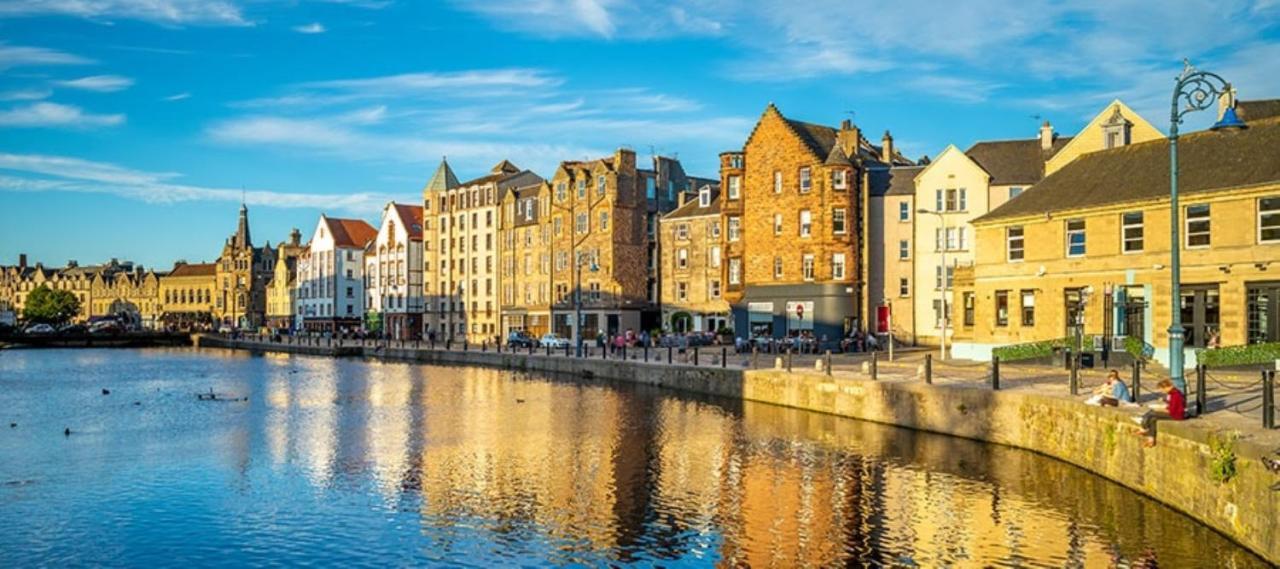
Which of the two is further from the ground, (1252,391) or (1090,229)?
(1090,229)

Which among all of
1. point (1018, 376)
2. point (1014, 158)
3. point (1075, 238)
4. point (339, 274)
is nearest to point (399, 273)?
point (339, 274)

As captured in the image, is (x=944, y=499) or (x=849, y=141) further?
(x=849, y=141)

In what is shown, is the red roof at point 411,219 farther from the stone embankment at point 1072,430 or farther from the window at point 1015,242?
the window at point 1015,242

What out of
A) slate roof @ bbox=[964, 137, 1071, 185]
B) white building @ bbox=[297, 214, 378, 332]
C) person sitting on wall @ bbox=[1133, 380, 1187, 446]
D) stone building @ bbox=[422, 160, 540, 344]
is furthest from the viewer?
white building @ bbox=[297, 214, 378, 332]

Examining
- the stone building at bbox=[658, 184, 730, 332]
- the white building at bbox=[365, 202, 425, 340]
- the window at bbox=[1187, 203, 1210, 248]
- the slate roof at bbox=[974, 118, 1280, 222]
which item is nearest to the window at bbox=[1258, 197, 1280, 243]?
the slate roof at bbox=[974, 118, 1280, 222]

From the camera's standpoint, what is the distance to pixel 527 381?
5906 centimetres

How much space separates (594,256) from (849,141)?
2679 centimetres

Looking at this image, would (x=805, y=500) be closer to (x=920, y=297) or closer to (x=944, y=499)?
(x=944, y=499)

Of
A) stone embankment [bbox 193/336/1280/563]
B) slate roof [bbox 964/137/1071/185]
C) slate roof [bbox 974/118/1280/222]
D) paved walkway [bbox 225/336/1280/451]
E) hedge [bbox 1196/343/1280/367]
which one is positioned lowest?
stone embankment [bbox 193/336/1280/563]

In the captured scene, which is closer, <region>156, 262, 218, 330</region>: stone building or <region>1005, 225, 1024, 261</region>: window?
<region>1005, 225, 1024, 261</region>: window

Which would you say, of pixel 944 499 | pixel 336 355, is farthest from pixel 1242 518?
pixel 336 355

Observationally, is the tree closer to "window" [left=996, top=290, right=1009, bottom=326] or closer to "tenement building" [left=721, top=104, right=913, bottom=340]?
"tenement building" [left=721, top=104, right=913, bottom=340]

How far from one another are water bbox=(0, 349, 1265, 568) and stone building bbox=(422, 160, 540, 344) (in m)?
58.2

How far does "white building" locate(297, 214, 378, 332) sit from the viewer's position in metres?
131
